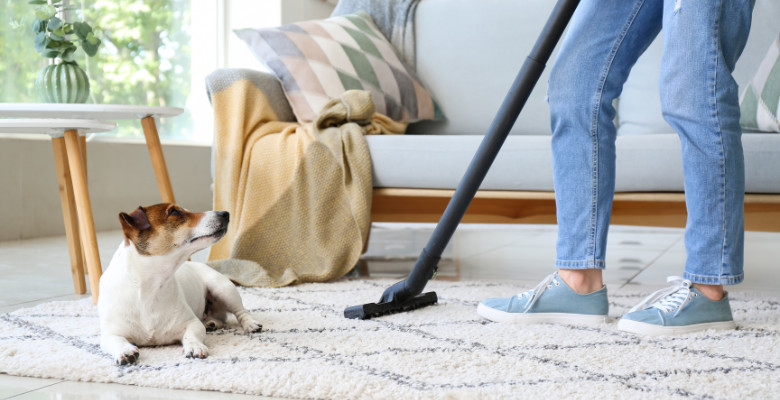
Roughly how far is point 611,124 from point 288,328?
70 centimetres

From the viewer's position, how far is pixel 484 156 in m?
1.35

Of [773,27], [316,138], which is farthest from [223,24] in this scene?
[773,27]

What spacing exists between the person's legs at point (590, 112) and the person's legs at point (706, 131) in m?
0.07

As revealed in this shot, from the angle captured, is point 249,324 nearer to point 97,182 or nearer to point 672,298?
point 672,298

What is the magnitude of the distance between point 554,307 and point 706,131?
41 cm

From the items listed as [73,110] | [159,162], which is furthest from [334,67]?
[73,110]

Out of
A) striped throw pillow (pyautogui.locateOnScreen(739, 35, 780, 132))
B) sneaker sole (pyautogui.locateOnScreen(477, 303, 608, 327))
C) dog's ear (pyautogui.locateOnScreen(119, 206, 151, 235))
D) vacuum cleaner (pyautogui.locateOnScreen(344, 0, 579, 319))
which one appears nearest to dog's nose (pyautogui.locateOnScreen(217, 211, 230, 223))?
dog's ear (pyautogui.locateOnScreen(119, 206, 151, 235))

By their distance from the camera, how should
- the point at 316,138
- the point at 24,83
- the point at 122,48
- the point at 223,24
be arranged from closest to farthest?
the point at 316,138 → the point at 24,83 → the point at 122,48 → the point at 223,24

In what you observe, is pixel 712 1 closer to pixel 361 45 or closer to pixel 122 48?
pixel 361 45

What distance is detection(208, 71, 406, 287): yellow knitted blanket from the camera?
1.96 m

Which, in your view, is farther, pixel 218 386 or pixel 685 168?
pixel 685 168

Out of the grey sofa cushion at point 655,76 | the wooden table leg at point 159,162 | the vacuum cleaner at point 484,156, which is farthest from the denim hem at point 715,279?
the wooden table leg at point 159,162

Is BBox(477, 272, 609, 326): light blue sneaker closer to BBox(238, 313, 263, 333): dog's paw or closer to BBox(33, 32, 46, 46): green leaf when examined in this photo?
BBox(238, 313, 263, 333): dog's paw

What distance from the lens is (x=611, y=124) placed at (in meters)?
1.36
